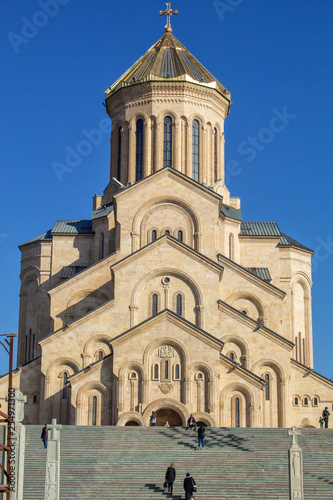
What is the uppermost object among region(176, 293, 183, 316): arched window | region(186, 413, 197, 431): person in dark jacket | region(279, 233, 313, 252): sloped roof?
region(279, 233, 313, 252): sloped roof

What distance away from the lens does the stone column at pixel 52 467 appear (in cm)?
2675

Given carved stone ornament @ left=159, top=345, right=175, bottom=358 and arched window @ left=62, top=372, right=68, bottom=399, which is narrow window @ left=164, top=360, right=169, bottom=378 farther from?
arched window @ left=62, top=372, right=68, bottom=399

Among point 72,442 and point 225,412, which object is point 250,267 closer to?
point 225,412

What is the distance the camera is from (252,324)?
1670 inches

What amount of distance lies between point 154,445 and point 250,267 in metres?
18.9

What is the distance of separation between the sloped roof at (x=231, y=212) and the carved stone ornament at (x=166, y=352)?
12530mm

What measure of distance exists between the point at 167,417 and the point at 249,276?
9939 millimetres

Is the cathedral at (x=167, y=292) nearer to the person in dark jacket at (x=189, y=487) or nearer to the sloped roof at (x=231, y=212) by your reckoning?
the sloped roof at (x=231, y=212)

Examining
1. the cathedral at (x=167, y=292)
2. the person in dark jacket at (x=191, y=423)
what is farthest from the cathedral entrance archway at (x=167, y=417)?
the person in dark jacket at (x=191, y=423)

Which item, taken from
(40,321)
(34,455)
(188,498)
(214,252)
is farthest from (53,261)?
(188,498)

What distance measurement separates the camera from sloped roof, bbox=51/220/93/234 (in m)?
50.8

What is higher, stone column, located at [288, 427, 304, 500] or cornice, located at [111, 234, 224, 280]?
cornice, located at [111, 234, 224, 280]

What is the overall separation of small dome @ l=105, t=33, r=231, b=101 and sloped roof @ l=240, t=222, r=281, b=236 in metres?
8.49

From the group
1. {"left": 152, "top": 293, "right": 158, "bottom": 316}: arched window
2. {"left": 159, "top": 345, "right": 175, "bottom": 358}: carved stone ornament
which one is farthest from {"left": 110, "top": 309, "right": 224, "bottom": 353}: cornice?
{"left": 152, "top": 293, "right": 158, "bottom": 316}: arched window
